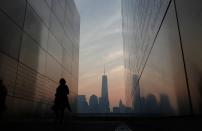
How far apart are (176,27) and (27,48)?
27.2ft

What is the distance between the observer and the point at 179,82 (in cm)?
532

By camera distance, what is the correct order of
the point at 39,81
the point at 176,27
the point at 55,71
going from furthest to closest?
the point at 55,71, the point at 39,81, the point at 176,27

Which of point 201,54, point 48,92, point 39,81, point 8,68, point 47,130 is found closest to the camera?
point 201,54

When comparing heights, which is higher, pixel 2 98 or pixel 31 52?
pixel 31 52

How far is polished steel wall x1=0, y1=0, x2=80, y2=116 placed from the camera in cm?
959

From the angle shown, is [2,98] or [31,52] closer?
[2,98]

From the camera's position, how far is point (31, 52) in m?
12.3

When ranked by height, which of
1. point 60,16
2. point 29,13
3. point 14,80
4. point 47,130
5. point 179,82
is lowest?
point 47,130

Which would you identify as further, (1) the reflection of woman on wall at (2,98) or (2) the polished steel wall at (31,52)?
(2) the polished steel wall at (31,52)

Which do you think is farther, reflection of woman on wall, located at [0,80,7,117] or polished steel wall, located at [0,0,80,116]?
polished steel wall, located at [0,0,80,116]

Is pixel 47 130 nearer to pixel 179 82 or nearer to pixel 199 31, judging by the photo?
pixel 179 82

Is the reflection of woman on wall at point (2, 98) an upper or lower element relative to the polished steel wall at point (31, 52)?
lower

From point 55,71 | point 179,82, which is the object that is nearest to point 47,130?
point 179,82

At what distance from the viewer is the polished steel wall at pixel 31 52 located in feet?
31.5
